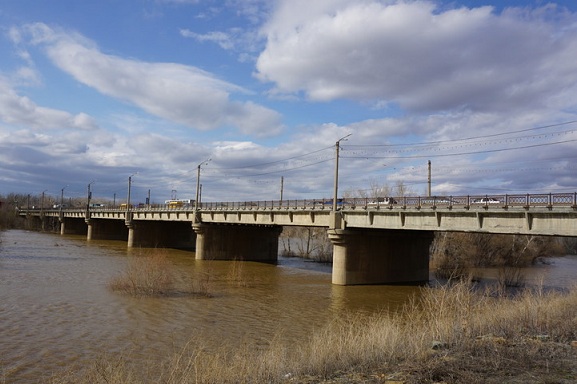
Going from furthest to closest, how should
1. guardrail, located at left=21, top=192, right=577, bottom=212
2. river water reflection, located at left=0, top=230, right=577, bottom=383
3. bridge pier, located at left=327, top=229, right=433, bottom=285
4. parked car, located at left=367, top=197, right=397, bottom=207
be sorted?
bridge pier, located at left=327, top=229, right=433, bottom=285, parked car, located at left=367, top=197, right=397, bottom=207, guardrail, located at left=21, top=192, right=577, bottom=212, river water reflection, located at left=0, top=230, right=577, bottom=383

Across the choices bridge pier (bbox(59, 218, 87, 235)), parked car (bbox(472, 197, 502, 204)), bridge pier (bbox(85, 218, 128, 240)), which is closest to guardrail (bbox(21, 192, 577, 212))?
parked car (bbox(472, 197, 502, 204))

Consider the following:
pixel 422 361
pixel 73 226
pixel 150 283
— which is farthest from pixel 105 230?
pixel 422 361

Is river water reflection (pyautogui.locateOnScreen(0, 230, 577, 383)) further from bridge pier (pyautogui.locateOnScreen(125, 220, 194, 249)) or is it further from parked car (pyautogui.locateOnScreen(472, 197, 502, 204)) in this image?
bridge pier (pyautogui.locateOnScreen(125, 220, 194, 249))

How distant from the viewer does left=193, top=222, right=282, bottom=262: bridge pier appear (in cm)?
5634

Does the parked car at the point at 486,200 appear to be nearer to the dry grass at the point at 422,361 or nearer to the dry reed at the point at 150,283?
the dry grass at the point at 422,361

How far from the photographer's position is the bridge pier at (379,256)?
36.1 meters

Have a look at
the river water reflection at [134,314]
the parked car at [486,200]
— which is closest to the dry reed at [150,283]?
the river water reflection at [134,314]

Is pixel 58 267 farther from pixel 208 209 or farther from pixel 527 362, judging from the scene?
pixel 527 362

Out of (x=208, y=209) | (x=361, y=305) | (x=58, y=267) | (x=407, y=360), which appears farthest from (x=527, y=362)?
(x=208, y=209)

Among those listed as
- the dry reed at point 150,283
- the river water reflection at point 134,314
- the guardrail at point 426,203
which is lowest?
Answer: the river water reflection at point 134,314

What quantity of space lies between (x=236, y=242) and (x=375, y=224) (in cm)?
2774

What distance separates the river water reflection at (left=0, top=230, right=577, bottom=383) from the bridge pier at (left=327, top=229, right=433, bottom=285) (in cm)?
161

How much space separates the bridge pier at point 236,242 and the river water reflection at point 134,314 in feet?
59.5

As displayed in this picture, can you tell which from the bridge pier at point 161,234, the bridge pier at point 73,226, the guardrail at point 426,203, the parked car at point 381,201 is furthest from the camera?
the bridge pier at point 73,226
